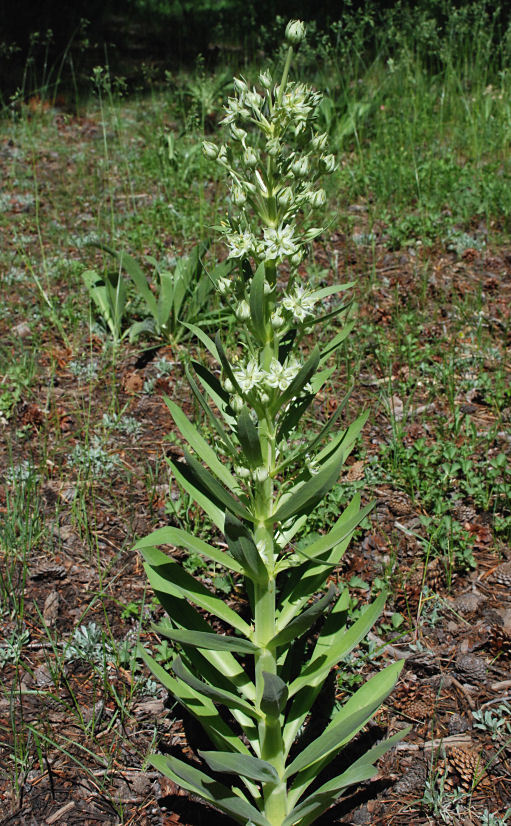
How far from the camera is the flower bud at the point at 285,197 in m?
1.78

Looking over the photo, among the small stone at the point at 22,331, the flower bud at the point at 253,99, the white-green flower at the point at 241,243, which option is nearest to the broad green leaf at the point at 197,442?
the white-green flower at the point at 241,243

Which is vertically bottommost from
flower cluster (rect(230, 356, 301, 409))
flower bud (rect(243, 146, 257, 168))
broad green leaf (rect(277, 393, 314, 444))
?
broad green leaf (rect(277, 393, 314, 444))

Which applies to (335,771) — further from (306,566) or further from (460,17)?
(460,17)

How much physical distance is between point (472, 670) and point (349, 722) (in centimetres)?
98

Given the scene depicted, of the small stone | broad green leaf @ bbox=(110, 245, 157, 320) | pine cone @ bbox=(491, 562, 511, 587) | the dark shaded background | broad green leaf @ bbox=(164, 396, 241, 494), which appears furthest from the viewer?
the dark shaded background

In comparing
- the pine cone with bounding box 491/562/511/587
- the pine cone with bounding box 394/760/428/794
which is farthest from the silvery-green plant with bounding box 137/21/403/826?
the pine cone with bounding box 491/562/511/587

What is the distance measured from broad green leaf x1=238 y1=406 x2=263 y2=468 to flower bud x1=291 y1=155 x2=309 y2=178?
636mm

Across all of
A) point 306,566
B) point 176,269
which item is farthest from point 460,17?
point 306,566

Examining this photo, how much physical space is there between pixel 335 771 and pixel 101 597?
1.15m

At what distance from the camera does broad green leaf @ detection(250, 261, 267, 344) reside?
5.64 ft

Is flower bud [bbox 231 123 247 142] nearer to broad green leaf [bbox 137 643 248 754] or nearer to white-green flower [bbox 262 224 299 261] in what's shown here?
white-green flower [bbox 262 224 299 261]

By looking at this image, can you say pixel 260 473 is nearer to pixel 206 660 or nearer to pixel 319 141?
pixel 206 660

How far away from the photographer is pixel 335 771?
2.47 meters

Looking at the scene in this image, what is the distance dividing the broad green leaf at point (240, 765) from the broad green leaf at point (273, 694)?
0.40ft
